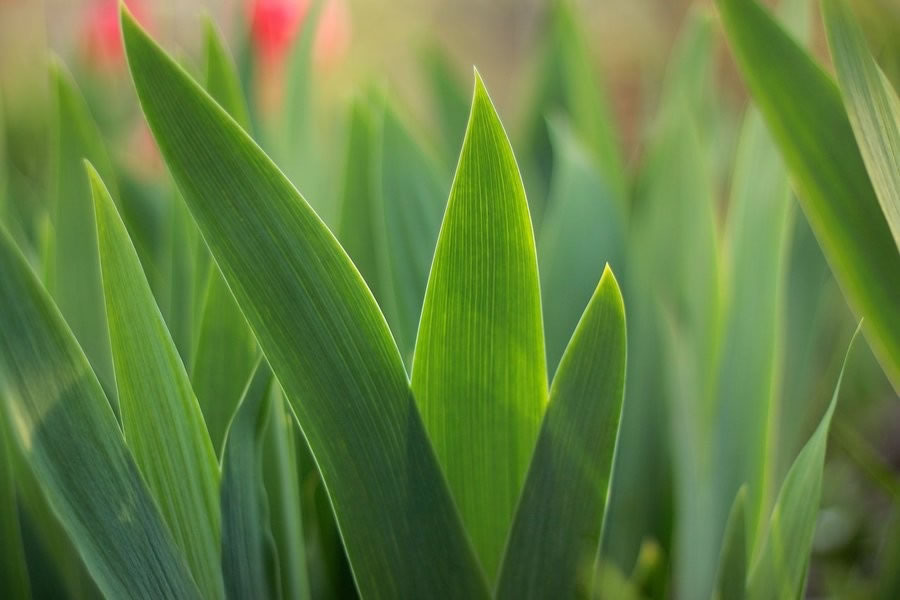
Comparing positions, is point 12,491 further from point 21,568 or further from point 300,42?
point 300,42

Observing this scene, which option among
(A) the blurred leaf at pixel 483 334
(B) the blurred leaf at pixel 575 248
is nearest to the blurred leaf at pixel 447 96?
(B) the blurred leaf at pixel 575 248

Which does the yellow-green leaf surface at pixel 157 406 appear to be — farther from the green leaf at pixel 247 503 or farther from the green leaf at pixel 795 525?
the green leaf at pixel 795 525

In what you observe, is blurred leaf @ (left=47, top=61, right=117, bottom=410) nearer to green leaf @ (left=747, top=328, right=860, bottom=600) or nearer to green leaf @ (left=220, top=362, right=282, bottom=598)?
green leaf @ (left=220, top=362, right=282, bottom=598)

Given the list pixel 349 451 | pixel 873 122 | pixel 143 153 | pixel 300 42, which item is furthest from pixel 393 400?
pixel 143 153

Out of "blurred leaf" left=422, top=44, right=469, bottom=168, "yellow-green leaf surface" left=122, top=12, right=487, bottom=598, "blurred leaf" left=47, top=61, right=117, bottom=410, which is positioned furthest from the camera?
"blurred leaf" left=422, top=44, right=469, bottom=168

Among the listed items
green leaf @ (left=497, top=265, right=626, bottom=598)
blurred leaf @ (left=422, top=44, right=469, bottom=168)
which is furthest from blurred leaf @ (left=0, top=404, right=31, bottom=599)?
blurred leaf @ (left=422, top=44, right=469, bottom=168)

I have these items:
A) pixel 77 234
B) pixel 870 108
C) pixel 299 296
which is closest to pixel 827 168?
pixel 870 108
